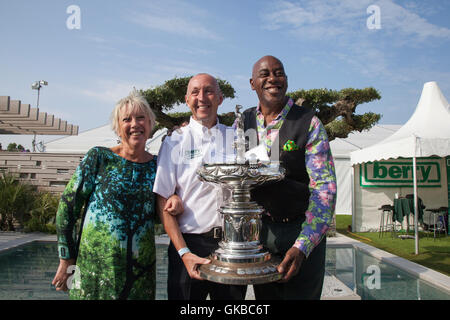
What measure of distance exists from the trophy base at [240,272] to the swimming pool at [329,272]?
2.90 meters

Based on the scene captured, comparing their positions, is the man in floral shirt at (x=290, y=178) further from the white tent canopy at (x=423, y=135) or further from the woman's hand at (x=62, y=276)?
the white tent canopy at (x=423, y=135)

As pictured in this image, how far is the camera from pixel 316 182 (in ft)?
4.74

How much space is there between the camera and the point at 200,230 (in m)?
1.66

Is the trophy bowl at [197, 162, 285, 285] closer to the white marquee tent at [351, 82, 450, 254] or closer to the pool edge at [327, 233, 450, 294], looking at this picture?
the pool edge at [327, 233, 450, 294]

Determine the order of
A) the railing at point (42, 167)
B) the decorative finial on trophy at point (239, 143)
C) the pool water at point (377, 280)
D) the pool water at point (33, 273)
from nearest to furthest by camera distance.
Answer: the decorative finial on trophy at point (239, 143) → the pool water at point (33, 273) → the pool water at point (377, 280) → the railing at point (42, 167)

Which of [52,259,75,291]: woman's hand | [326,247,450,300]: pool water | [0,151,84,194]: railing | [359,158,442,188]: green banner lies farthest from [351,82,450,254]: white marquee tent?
[0,151,84,194]: railing

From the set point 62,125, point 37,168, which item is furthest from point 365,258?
point 62,125

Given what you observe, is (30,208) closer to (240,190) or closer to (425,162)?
(240,190)

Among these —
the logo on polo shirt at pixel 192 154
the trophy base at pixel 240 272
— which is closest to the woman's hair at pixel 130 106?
the logo on polo shirt at pixel 192 154

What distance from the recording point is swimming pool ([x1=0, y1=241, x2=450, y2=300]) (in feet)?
13.1

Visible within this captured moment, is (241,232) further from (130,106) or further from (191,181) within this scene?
(130,106)

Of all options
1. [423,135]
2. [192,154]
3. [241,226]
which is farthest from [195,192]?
[423,135]

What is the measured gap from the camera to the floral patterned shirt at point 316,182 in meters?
1.34
